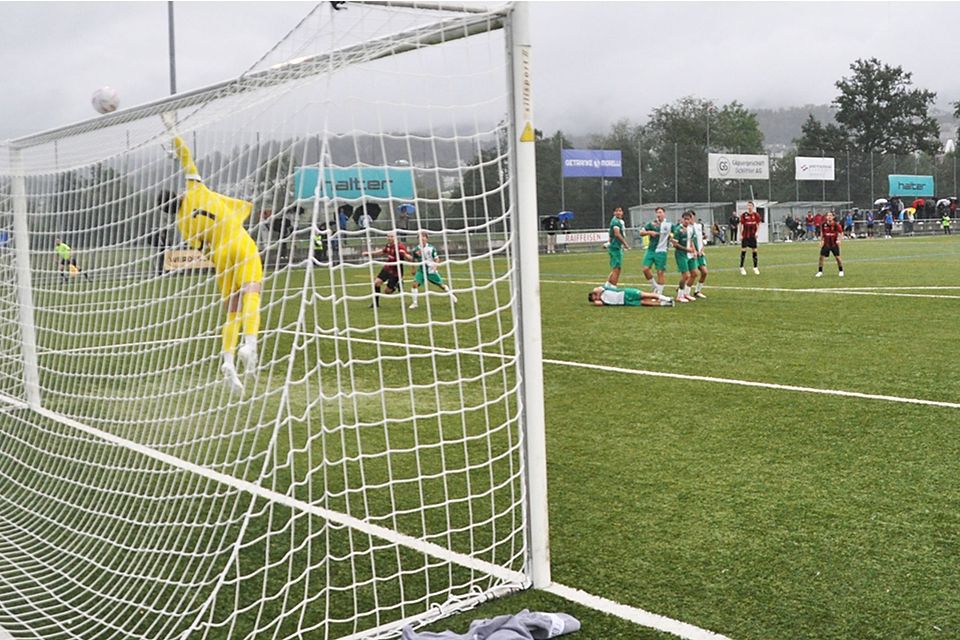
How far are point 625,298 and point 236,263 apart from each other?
38.8ft

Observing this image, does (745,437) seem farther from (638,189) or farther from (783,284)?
(638,189)

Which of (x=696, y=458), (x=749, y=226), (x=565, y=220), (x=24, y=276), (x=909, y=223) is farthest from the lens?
(x=909, y=223)

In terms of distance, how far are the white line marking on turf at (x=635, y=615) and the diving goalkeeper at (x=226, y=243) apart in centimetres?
180

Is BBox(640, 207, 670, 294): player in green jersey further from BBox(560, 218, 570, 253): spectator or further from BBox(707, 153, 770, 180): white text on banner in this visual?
BBox(707, 153, 770, 180): white text on banner

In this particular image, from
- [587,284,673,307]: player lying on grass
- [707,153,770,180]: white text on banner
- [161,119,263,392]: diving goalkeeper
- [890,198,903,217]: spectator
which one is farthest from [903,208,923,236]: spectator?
[161,119,263,392]: diving goalkeeper

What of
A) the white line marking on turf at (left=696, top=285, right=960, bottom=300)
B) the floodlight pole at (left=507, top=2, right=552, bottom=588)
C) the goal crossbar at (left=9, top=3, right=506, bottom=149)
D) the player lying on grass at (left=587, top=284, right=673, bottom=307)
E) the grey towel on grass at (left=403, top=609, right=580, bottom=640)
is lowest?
the grey towel on grass at (left=403, top=609, right=580, bottom=640)

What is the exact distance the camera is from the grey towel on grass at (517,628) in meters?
3.45

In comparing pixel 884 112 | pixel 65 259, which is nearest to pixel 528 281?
pixel 65 259

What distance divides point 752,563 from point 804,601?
0.43m

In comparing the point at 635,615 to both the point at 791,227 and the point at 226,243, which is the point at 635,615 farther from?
the point at 791,227

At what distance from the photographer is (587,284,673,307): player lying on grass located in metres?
15.9

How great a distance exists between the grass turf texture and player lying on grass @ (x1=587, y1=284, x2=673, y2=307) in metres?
3.98

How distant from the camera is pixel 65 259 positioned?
7477mm

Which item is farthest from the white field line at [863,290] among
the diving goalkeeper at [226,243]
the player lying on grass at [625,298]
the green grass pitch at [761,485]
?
the diving goalkeeper at [226,243]
